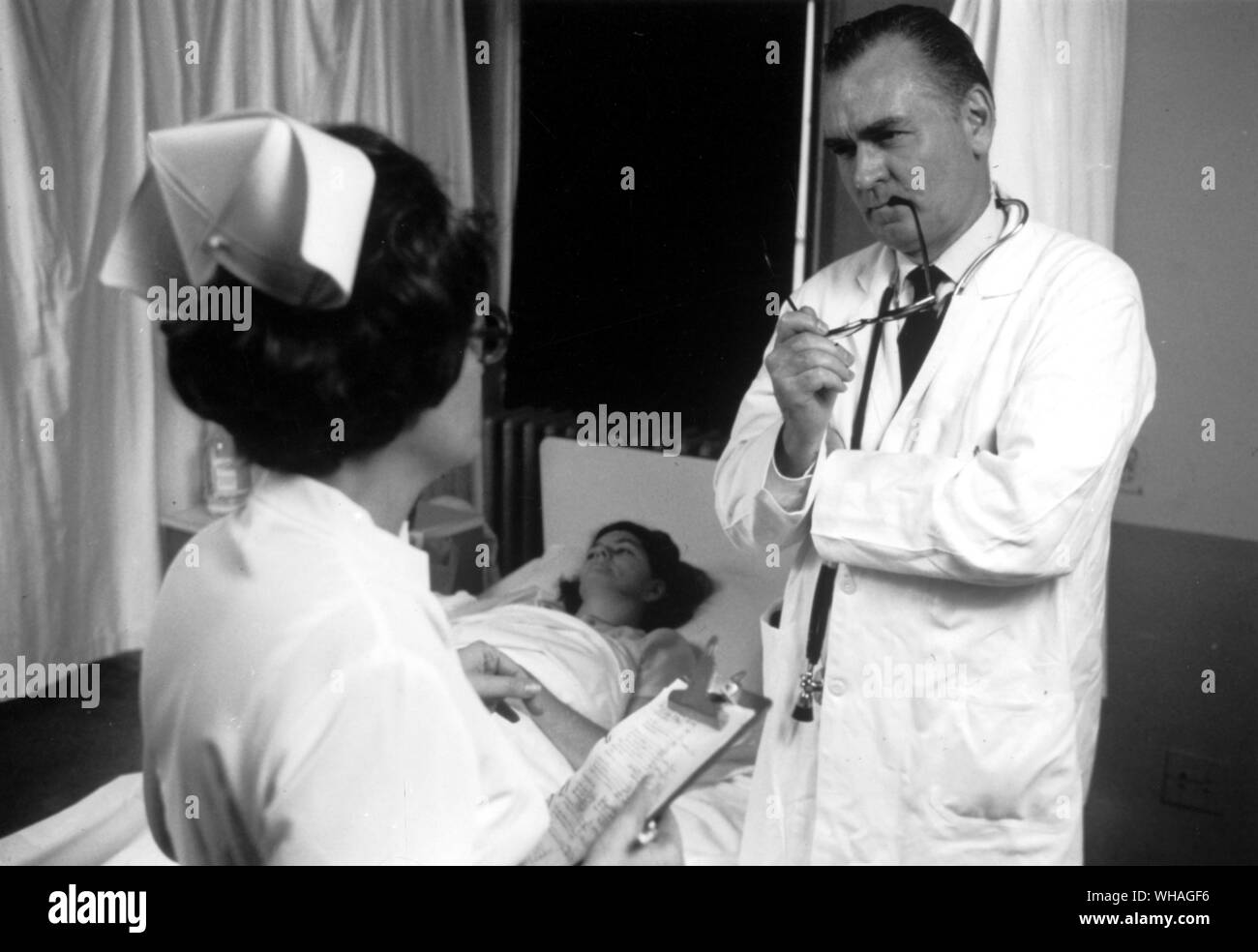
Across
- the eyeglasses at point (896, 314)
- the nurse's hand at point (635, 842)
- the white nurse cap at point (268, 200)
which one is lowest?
the nurse's hand at point (635, 842)

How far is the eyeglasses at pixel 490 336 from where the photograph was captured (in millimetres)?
740

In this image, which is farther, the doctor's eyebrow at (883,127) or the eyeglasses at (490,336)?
the doctor's eyebrow at (883,127)

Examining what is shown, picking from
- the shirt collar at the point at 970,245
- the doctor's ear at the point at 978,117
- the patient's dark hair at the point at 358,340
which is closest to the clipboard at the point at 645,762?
the patient's dark hair at the point at 358,340

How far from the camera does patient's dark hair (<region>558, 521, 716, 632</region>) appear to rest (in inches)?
68.3

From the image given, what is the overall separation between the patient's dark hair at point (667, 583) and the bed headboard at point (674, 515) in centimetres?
1

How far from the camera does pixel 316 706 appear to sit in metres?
0.63

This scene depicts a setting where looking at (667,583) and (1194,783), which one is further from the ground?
(667,583)

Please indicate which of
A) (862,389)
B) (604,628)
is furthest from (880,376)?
(604,628)

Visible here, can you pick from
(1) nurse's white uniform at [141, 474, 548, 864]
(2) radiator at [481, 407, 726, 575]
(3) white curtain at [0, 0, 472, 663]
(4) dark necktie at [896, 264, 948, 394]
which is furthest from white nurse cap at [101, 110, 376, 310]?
(2) radiator at [481, 407, 726, 575]

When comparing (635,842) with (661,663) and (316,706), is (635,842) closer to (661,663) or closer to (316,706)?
(316,706)

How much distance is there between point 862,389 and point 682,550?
0.68 meters

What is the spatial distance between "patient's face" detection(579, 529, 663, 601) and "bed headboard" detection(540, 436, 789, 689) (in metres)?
0.04

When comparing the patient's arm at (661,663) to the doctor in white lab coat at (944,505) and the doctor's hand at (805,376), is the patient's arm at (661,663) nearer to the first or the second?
the doctor in white lab coat at (944,505)

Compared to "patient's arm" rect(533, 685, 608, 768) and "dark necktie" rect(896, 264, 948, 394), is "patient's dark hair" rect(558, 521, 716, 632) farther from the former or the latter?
"dark necktie" rect(896, 264, 948, 394)
